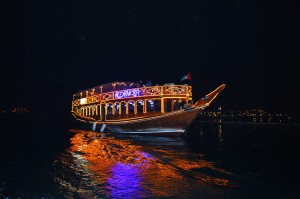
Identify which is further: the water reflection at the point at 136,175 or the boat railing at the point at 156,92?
the boat railing at the point at 156,92

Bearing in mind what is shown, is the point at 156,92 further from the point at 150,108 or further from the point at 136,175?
the point at 136,175

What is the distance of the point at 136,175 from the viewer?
10.7 meters

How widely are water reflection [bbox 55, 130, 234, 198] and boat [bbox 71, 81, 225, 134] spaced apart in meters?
7.27

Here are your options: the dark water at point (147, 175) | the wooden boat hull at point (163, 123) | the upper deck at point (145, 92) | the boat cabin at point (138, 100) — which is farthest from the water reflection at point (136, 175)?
the upper deck at point (145, 92)

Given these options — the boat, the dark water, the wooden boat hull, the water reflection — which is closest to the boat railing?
the boat

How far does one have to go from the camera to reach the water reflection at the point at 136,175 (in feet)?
28.4

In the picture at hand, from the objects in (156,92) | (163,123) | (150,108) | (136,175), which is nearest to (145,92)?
(156,92)

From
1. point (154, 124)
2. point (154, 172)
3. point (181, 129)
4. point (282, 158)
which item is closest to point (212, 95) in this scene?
point (181, 129)

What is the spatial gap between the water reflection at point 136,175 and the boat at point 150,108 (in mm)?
7274

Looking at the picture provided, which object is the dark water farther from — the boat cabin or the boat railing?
the boat railing

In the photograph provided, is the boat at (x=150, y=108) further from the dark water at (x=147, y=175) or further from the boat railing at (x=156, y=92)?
the dark water at (x=147, y=175)

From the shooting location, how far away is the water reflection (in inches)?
341

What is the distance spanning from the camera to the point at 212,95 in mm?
21969

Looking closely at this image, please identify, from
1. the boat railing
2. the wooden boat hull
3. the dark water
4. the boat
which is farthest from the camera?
the boat railing
